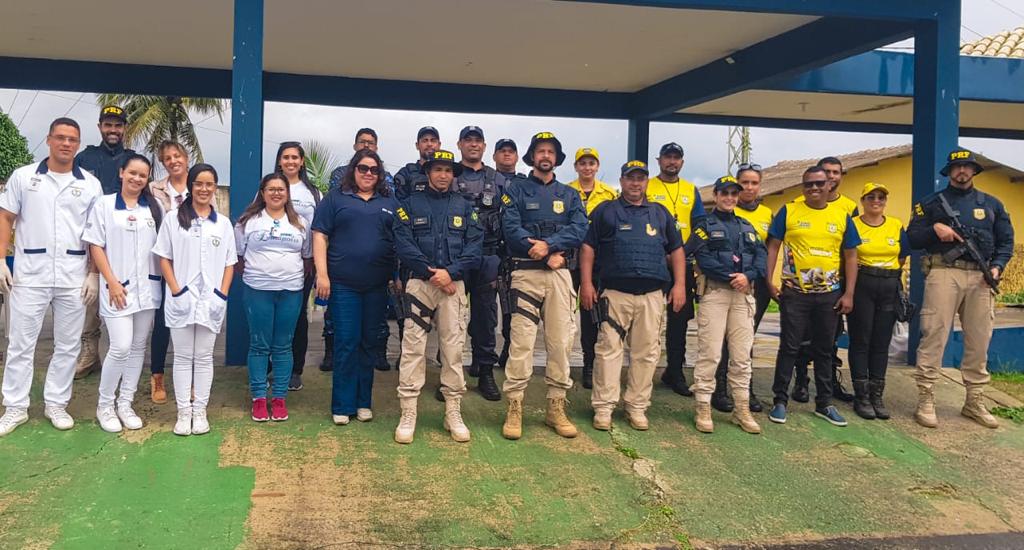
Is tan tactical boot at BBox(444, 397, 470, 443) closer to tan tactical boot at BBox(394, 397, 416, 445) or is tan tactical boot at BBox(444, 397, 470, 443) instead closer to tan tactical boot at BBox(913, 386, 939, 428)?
tan tactical boot at BBox(394, 397, 416, 445)

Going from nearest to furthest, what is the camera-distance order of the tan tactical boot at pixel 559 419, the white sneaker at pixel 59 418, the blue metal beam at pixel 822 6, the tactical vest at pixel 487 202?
the white sneaker at pixel 59 418 → the tan tactical boot at pixel 559 419 → the tactical vest at pixel 487 202 → the blue metal beam at pixel 822 6

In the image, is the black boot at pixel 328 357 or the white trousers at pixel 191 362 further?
the black boot at pixel 328 357

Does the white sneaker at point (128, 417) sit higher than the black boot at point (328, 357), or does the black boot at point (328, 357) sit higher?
the black boot at point (328, 357)

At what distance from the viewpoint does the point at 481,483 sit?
12.7 ft

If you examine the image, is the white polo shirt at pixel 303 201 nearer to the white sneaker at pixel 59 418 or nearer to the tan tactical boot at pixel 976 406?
the white sneaker at pixel 59 418

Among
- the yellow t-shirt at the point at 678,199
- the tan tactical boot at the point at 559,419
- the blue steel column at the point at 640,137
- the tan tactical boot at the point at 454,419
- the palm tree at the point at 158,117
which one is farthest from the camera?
the palm tree at the point at 158,117

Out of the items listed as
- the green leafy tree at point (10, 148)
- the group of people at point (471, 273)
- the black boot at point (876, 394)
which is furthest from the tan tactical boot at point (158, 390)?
the green leafy tree at point (10, 148)

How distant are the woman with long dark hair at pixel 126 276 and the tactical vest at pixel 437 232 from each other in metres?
1.57

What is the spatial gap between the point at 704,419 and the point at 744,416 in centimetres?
30

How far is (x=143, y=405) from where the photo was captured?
471 centimetres

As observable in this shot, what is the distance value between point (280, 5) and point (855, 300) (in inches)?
219

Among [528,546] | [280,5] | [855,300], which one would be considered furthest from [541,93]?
[528,546]

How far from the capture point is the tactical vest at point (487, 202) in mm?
4984

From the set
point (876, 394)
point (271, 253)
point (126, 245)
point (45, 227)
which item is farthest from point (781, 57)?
point (45, 227)
